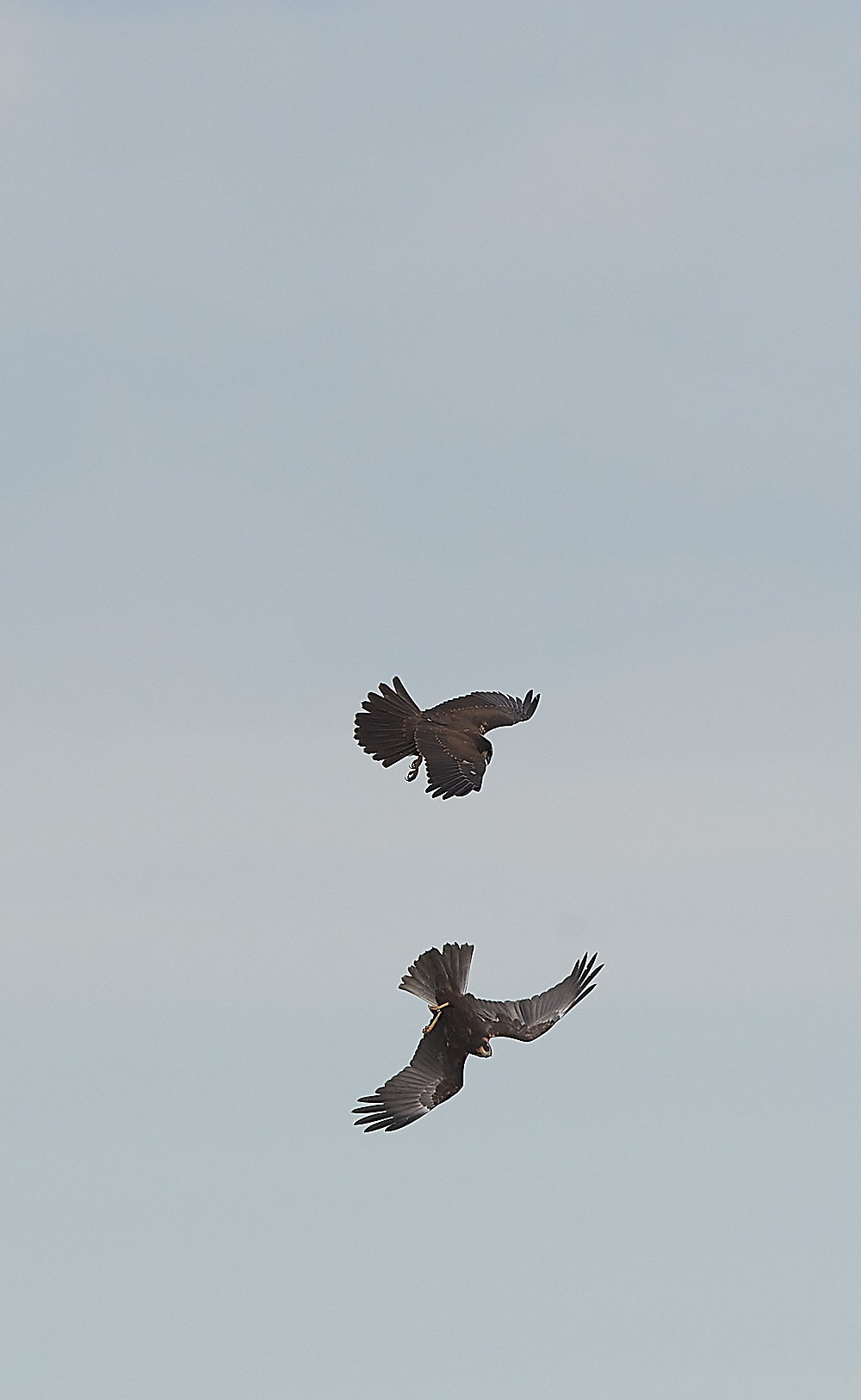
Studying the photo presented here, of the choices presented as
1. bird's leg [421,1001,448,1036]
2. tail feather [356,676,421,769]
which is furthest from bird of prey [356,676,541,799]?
bird's leg [421,1001,448,1036]

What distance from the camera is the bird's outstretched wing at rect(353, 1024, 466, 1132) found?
41.7 meters

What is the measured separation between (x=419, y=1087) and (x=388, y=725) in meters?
7.55

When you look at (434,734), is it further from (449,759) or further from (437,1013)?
(437,1013)

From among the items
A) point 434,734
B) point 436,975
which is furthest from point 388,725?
point 436,975

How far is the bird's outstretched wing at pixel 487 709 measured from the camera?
4769 centimetres

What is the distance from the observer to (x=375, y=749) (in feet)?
152

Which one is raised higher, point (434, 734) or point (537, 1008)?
point (434, 734)

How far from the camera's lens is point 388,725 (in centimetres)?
4675

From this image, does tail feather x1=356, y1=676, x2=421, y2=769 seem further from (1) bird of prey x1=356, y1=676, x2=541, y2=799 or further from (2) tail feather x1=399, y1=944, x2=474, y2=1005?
(2) tail feather x1=399, y1=944, x2=474, y2=1005

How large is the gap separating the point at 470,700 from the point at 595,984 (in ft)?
22.0

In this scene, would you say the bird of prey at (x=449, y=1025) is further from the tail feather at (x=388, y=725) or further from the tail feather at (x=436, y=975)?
the tail feather at (x=388, y=725)

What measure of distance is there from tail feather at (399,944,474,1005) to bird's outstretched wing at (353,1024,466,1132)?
862 millimetres

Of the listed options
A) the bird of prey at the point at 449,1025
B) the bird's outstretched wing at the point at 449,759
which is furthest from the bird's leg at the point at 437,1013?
the bird's outstretched wing at the point at 449,759

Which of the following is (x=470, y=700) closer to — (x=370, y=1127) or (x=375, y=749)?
(x=375, y=749)
